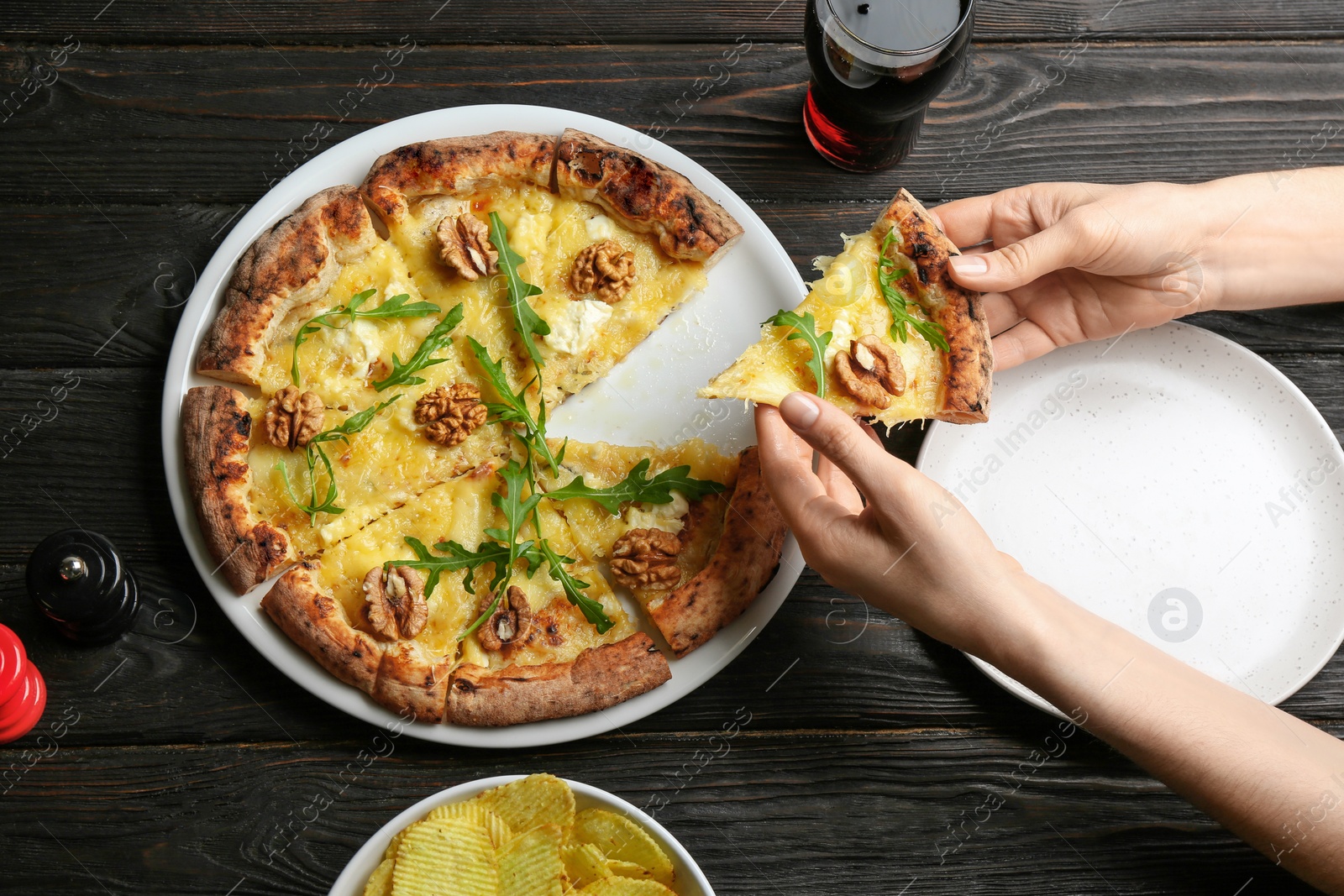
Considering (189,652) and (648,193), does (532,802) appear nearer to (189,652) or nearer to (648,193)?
(189,652)

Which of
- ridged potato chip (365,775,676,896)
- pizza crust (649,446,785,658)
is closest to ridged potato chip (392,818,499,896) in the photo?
ridged potato chip (365,775,676,896)

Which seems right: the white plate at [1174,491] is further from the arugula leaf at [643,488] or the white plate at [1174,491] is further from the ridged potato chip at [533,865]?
the ridged potato chip at [533,865]

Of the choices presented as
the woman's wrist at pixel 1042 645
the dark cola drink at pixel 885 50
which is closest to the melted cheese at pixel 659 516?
the woman's wrist at pixel 1042 645

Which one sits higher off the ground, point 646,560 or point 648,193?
point 648,193

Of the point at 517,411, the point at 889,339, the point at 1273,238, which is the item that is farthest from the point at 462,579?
the point at 1273,238

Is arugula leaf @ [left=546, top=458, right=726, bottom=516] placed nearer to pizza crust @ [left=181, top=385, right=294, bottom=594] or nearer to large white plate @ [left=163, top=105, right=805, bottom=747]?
large white plate @ [left=163, top=105, right=805, bottom=747]
